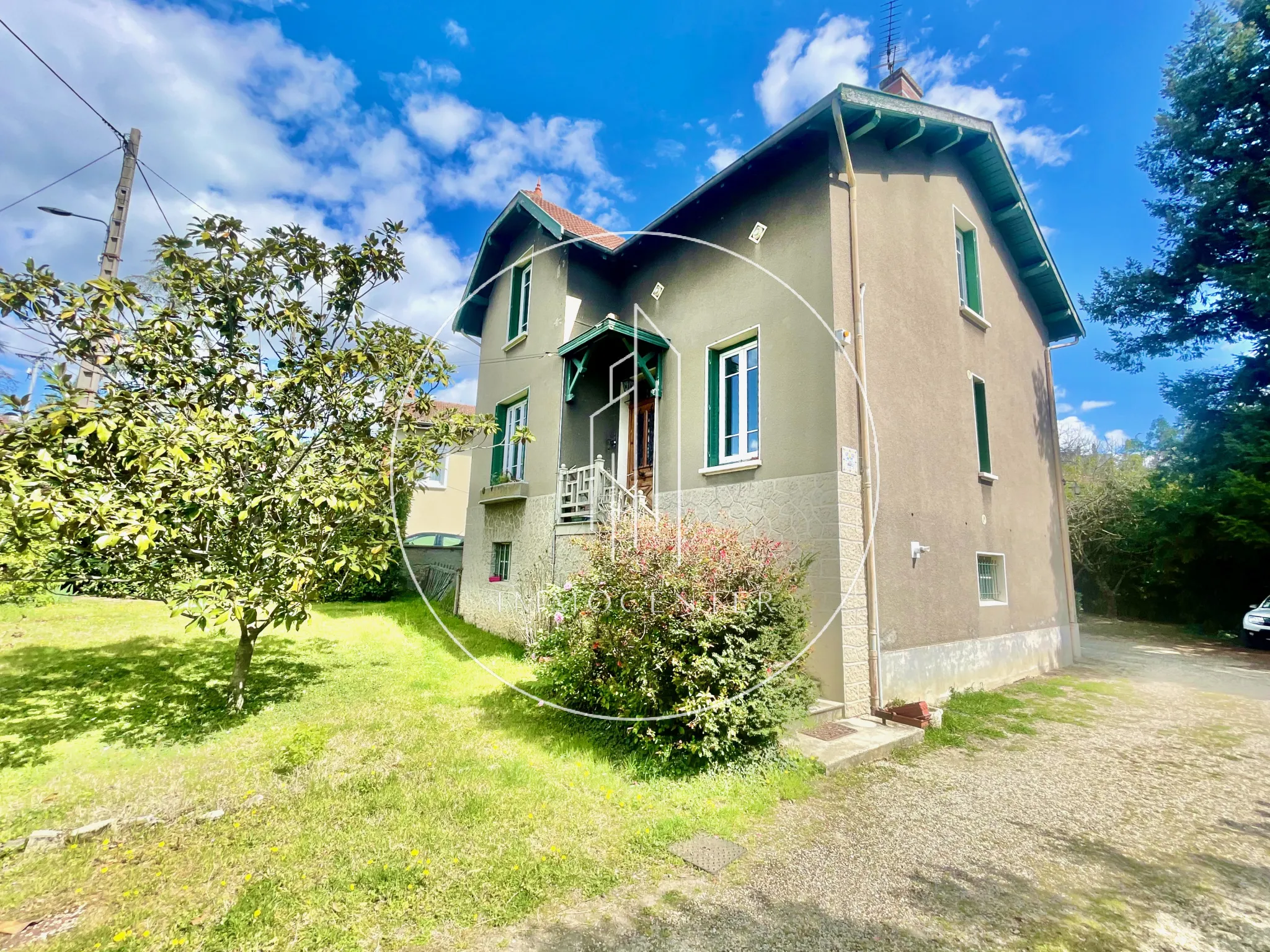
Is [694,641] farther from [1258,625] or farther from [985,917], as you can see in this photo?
[1258,625]

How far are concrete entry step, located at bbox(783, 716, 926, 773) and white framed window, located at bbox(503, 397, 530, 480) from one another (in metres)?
7.81

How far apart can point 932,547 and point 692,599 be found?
187 inches

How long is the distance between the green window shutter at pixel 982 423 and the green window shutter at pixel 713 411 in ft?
15.4

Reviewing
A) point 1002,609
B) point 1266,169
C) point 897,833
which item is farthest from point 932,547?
point 1266,169

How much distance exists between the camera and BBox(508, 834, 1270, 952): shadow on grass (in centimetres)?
291

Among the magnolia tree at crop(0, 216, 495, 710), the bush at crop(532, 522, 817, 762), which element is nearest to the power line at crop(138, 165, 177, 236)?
the magnolia tree at crop(0, 216, 495, 710)

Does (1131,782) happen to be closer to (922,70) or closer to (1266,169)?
(922,70)

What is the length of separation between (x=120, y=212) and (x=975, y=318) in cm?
1557

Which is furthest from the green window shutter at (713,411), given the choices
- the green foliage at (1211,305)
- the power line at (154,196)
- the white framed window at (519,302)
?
the green foliage at (1211,305)

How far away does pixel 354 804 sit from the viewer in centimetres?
426

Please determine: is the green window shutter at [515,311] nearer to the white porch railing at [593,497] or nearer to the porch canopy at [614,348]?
the porch canopy at [614,348]

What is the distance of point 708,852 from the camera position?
148 inches

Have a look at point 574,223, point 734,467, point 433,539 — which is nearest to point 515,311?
point 574,223

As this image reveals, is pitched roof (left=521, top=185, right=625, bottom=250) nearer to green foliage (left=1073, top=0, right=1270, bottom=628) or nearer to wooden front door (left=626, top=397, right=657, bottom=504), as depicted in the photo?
wooden front door (left=626, top=397, right=657, bottom=504)
